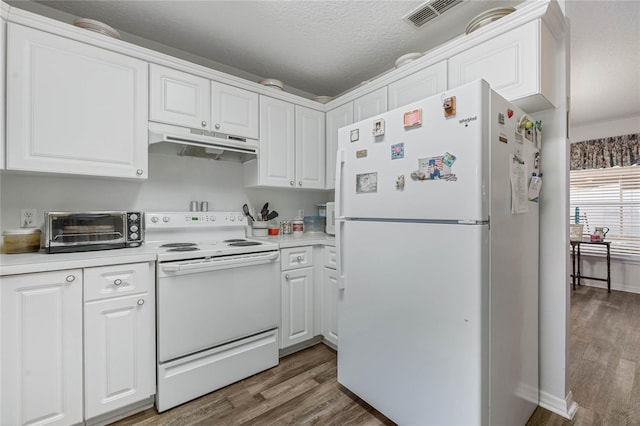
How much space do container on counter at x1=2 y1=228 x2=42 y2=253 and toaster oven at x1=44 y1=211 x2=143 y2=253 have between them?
8cm

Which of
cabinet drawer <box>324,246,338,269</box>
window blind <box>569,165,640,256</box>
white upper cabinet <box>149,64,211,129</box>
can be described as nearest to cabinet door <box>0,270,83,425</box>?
white upper cabinet <box>149,64,211,129</box>

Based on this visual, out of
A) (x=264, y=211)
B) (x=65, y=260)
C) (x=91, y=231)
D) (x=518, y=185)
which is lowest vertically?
(x=65, y=260)

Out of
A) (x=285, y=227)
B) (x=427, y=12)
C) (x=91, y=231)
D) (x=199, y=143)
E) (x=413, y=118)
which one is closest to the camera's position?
(x=413, y=118)

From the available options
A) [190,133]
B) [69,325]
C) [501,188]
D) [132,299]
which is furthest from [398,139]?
[69,325]

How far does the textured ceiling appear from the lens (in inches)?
76.2

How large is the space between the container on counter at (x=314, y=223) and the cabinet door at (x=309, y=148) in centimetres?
40

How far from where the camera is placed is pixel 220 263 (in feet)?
6.03

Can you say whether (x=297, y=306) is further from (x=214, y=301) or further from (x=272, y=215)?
(x=272, y=215)

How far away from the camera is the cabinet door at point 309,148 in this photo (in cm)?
273

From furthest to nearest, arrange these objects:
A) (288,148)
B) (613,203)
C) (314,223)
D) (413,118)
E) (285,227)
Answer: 1. (613,203)
2. (314,223)
3. (285,227)
4. (288,148)
5. (413,118)

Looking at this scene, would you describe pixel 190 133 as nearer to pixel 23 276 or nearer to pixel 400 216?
pixel 23 276

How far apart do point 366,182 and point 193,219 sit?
1.45 metres

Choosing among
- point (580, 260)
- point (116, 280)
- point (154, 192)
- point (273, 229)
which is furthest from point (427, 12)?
point (580, 260)

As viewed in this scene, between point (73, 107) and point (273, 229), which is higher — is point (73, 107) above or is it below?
above
